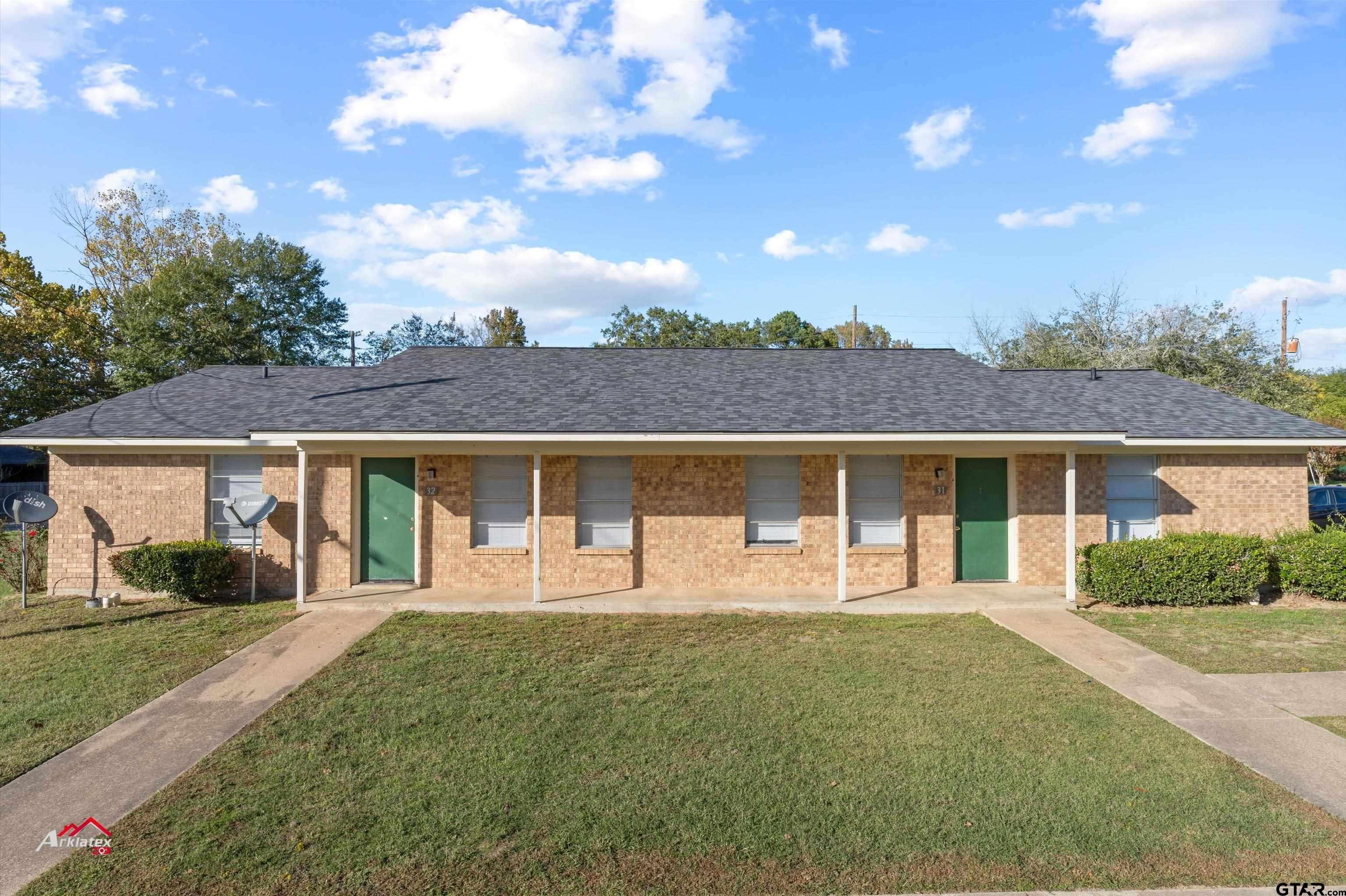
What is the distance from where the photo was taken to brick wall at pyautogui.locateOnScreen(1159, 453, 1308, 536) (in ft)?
39.4

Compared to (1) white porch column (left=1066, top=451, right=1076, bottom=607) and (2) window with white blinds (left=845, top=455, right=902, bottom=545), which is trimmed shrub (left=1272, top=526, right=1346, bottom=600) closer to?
(1) white porch column (left=1066, top=451, right=1076, bottom=607)

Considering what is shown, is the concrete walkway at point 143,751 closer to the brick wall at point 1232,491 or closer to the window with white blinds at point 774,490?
the window with white blinds at point 774,490

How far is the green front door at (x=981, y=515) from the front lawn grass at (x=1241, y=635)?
181cm

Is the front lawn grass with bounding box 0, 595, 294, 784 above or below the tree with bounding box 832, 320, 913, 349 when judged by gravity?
below

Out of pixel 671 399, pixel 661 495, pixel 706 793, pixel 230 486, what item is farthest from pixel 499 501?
pixel 706 793

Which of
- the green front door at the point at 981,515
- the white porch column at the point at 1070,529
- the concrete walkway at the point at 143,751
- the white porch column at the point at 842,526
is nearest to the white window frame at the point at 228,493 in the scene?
the concrete walkway at the point at 143,751

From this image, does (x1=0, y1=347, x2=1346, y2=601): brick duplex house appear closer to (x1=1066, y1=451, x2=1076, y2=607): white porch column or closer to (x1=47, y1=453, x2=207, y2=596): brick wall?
(x1=47, y1=453, x2=207, y2=596): brick wall

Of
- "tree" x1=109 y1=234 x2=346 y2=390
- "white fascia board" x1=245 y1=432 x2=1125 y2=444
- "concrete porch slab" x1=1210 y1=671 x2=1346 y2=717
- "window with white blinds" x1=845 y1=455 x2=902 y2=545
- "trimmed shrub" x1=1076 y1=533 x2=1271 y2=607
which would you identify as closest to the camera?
"concrete porch slab" x1=1210 y1=671 x2=1346 y2=717

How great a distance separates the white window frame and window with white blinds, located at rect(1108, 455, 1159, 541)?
13.9 metres

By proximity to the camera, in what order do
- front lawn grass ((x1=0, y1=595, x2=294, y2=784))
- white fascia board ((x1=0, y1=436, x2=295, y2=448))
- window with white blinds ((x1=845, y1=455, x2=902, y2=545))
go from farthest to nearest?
window with white blinds ((x1=845, y1=455, x2=902, y2=545)), white fascia board ((x1=0, y1=436, x2=295, y2=448)), front lawn grass ((x1=0, y1=595, x2=294, y2=784))

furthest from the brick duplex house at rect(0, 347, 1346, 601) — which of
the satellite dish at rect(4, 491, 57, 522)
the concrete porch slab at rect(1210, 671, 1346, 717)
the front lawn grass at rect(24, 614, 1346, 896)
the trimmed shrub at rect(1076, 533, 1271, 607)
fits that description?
the front lawn grass at rect(24, 614, 1346, 896)

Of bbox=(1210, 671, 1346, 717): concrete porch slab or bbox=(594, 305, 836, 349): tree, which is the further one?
bbox=(594, 305, 836, 349): tree

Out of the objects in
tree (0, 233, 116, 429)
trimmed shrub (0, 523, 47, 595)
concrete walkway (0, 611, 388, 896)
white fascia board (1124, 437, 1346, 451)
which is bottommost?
concrete walkway (0, 611, 388, 896)

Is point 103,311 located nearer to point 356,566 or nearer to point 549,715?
point 356,566
